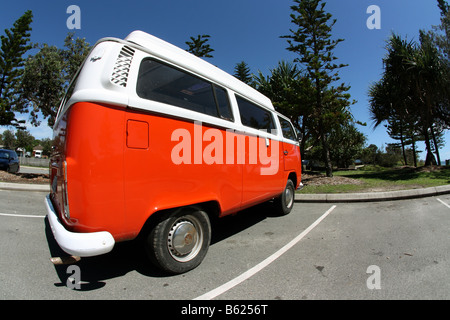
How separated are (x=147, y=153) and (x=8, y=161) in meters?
15.9

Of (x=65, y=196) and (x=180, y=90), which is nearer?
(x=65, y=196)

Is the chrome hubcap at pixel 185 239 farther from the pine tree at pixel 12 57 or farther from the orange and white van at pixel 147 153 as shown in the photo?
the pine tree at pixel 12 57

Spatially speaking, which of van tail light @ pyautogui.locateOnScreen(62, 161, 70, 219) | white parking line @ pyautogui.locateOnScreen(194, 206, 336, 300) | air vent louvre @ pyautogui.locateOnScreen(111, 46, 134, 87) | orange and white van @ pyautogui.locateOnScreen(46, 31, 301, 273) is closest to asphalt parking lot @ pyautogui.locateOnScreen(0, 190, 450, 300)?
white parking line @ pyautogui.locateOnScreen(194, 206, 336, 300)

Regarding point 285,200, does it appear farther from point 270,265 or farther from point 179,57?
point 179,57

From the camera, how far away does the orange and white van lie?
1.87 m

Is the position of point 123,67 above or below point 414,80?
below

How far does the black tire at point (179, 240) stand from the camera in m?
2.26

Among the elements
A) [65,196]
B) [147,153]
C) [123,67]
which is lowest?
[65,196]

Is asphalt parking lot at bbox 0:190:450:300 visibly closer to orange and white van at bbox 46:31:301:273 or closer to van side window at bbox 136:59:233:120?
orange and white van at bbox 46:31:301:273

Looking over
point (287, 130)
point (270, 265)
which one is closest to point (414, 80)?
point (287, 130)

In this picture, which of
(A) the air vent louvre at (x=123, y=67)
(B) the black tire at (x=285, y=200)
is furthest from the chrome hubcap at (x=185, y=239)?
(B) the black tire at (x=285, y=200)

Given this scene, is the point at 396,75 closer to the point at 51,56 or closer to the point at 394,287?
the point at 394,287

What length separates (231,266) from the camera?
2715mm

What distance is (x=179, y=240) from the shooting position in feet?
7.95
